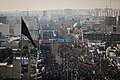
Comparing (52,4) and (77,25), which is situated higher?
(52,4)

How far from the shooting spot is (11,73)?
284 centimetres

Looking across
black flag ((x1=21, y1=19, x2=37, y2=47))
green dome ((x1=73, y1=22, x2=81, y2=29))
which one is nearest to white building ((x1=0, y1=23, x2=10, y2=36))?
black flag ((x1=21, y1=19, x2=37, y2=47))

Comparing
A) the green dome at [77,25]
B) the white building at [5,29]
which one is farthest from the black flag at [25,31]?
the green dome at [77,25]

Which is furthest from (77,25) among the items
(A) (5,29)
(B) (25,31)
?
(A) (5,29)

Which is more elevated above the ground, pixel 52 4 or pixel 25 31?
pixel 52 4

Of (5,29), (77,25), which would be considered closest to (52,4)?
(77,25)

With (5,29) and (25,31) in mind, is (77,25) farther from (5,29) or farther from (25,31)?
(5,29)

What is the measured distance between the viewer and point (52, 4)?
2906 mm

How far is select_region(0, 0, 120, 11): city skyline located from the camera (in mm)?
2881

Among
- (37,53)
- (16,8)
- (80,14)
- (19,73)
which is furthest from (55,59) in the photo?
(16,8)

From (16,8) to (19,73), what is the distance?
37.0 inches

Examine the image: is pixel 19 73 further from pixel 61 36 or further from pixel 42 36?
pixel 61 36

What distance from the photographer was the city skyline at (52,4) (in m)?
2.88

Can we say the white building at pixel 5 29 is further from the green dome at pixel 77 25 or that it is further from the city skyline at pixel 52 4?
the green dome at pixel 77 25
